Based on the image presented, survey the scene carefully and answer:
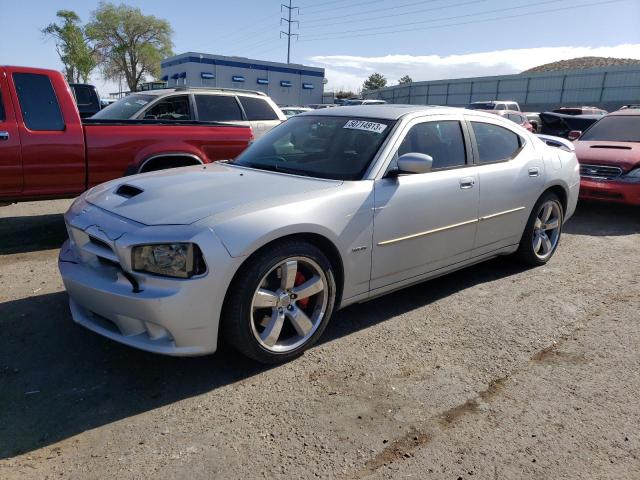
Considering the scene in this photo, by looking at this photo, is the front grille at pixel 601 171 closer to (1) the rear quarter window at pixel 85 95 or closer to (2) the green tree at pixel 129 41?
(1) the rear quarter window at pixel 85 95

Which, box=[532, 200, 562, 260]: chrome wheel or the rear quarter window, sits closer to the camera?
box=[532, 200, 562, 260]: chrome wheel

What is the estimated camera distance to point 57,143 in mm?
Result: 5363

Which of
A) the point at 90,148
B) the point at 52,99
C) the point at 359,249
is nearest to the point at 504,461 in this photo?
the point at 359,249

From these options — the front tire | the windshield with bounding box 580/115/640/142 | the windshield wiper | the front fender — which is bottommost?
the front tire

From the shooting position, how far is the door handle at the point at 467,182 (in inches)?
163

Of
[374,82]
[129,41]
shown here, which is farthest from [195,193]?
[374,82]

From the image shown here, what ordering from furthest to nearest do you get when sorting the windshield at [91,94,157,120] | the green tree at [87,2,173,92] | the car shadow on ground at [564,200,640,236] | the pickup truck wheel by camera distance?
the green tree at [87,2,173,92], the windshield at [91,94,157,120], the car shadow on ground at [564,200,640,236], the pickup truck wheel

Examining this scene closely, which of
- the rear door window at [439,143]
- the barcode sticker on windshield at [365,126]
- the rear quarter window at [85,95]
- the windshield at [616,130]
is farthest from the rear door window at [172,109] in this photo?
the rear quarter window at [85,95]

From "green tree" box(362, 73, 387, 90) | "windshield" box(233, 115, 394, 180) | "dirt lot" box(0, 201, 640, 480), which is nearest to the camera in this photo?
"dirt lot" box(0, 201, 640, 480)

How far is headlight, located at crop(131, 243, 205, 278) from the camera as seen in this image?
108 inches

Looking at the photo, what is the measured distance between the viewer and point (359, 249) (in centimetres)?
344

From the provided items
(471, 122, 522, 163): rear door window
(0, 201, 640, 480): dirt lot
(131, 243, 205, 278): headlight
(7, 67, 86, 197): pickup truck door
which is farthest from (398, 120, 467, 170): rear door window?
(7, 67, 86, 197): pickup truck door

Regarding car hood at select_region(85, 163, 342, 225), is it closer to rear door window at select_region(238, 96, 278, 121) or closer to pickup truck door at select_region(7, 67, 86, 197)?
pickup truck door at select_region(7, 67, 86, 197)

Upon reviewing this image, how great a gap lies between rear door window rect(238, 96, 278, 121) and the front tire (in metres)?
4.93
